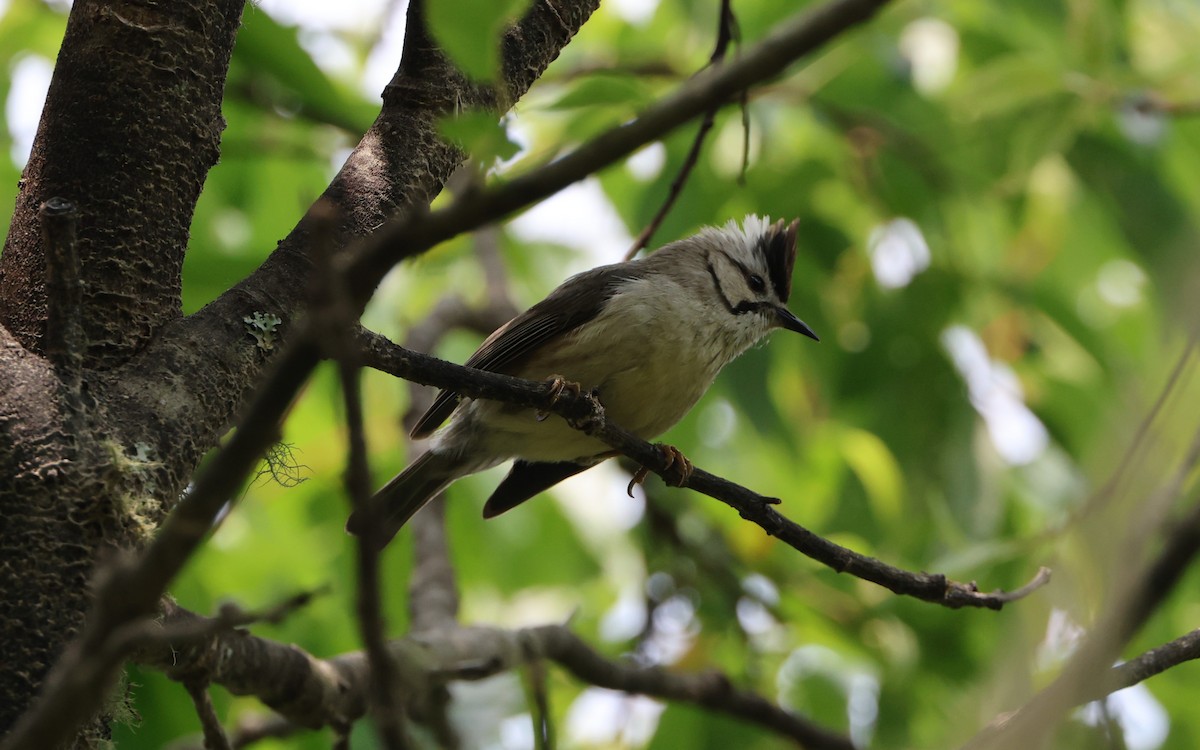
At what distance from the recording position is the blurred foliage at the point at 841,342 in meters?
4.21

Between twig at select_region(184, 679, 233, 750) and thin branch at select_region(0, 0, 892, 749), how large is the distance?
4.82 ft

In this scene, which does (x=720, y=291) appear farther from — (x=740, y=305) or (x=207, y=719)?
(x=207, y=719)

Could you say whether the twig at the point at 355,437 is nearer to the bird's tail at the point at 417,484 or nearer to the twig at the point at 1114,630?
the twig at the point at 1114,630

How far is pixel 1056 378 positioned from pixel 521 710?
103 inches

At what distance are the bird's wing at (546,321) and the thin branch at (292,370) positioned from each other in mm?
2907

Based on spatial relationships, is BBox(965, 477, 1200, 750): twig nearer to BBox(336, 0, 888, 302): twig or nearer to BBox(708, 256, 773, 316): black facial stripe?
BBox(336, 0, 888, 302): twig

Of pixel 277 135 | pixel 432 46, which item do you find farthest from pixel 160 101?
pixel 277 135

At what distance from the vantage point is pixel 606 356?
412 cm

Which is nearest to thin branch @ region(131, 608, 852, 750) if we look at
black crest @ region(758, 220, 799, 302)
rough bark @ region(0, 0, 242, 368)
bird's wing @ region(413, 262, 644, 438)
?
rough bark @ region(0, 0, 242, 368)

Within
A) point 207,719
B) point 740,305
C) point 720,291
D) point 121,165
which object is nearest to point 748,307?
point 740,305

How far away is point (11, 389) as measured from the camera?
1794 mm

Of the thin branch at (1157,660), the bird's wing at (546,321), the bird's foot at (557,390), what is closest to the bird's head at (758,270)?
the bird's wing at (546,321)

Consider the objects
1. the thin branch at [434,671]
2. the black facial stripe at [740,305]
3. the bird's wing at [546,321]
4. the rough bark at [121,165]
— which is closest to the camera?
the rough bark at [121,165]

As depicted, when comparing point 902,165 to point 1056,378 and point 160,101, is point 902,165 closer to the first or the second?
point 1056,378
